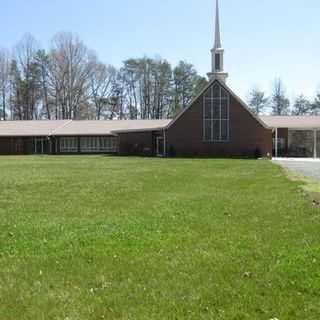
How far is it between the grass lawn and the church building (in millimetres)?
38750

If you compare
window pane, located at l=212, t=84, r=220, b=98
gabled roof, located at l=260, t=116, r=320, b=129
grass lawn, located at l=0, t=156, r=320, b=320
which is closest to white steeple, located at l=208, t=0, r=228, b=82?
window pane, located at l=212, t=84, r=220, b=98

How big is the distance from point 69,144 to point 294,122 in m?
25.4

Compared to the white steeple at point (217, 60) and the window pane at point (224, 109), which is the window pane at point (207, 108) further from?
the white steeple at point (217, 60)

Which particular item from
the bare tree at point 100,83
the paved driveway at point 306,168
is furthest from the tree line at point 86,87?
the paved driveway at point 306,168

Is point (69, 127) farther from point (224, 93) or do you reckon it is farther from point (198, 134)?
point (224, 93)

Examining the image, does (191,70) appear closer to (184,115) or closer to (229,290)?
(184,115)

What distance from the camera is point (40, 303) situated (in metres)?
5.50

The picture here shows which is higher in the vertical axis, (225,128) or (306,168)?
(225,128)

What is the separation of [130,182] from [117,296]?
14622 mm

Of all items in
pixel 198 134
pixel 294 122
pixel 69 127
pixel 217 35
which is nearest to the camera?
pixel 198 134

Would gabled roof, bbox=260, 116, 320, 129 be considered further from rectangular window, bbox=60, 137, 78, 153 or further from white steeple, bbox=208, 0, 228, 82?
rectangular window, bbox=60, 137, 78, 153

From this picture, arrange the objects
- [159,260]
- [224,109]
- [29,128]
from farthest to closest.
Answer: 1. [29,128]
2. [224,109]
3. [159,260]

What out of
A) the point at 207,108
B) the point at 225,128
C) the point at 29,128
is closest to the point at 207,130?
the point at 225,128

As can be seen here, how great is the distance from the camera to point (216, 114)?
172ft
